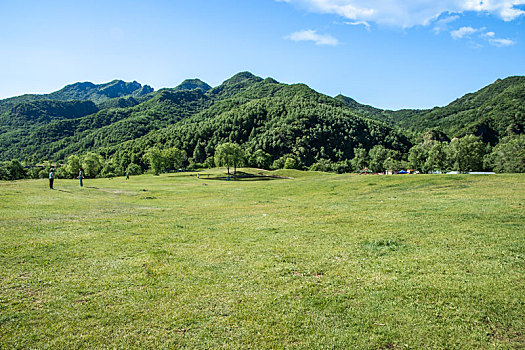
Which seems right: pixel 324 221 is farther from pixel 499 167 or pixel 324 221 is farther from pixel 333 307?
pixel 499 167

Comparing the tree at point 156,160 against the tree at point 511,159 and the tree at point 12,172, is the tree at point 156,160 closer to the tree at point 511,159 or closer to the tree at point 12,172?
the tree at point 12,172

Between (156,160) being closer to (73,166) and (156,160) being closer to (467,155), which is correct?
(73,166)

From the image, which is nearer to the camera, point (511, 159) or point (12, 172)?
point (511, 159)

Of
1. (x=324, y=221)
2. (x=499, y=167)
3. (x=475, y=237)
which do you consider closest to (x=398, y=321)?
(x=475, y=237)

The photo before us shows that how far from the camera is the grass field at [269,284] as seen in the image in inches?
248

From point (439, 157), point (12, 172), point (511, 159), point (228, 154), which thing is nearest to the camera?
point (228, 154)

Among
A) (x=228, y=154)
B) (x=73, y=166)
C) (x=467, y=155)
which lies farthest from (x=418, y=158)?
(x=73, y=166)

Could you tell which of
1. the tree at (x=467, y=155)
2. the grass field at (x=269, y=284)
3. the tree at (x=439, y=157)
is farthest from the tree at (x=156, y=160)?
the tree at (x=467, y=155)

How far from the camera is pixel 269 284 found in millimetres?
8758

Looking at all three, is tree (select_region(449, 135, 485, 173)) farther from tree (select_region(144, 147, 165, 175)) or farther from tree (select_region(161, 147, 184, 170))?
tree (select_region(161, 147, 184, 170))

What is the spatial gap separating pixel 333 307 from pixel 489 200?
1861cm

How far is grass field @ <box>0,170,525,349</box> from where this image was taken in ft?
20.7

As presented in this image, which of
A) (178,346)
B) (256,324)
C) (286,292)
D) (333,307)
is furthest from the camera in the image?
(286,292)

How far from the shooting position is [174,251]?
1198 cm
